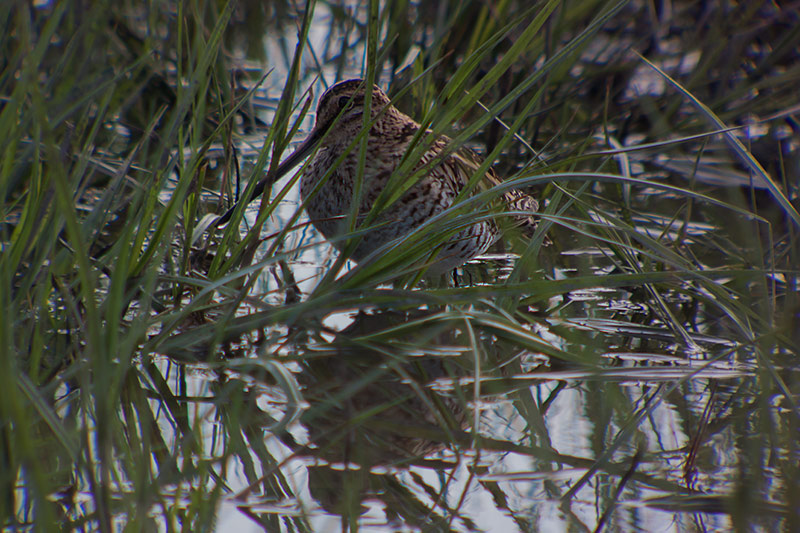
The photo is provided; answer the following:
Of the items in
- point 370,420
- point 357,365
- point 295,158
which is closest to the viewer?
point 370,420

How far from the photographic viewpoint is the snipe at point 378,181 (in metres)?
3.03

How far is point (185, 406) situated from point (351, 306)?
48cm

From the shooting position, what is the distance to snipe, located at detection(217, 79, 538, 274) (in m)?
3.03

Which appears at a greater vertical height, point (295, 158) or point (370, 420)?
point (295, 158)

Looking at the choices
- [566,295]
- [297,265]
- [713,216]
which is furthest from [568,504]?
[713,216]

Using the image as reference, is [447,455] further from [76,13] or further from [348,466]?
[76,13]

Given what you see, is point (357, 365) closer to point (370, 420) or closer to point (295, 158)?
point (370, 420)

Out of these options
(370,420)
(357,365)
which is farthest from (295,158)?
(370,420)

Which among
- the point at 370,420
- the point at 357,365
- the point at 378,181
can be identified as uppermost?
the point at 378,181

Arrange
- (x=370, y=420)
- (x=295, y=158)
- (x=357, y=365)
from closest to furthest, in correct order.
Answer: (x=370, y=420) < (x=357, y=365) < (x=295, y=158)

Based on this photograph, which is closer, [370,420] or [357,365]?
[370,420]

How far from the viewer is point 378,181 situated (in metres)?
3.17

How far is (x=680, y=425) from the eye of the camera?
6.88 feet

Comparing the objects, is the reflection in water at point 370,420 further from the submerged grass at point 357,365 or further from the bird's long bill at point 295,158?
the bird's long bill at point 295,158
